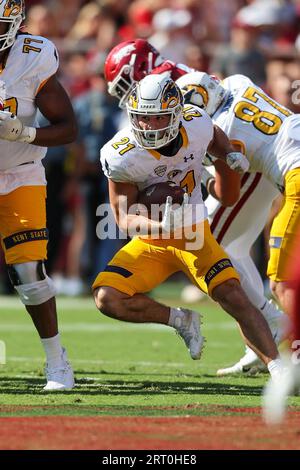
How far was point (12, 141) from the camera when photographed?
236 inches

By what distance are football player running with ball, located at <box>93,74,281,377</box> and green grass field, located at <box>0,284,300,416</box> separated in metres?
0.37

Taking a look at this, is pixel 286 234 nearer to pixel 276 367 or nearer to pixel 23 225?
pixel 276 367

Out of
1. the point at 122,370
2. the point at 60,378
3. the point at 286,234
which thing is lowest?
the point at 122,370

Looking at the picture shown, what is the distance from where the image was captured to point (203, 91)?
6.63 m

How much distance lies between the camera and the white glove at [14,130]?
5.68 meters

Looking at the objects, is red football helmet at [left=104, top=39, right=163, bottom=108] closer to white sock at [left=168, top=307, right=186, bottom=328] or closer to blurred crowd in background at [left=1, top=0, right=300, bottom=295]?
white sock at [left=168, top=307, right=186, bottom=328]

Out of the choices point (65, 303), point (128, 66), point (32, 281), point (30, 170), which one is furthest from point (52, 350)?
point (65, 303)

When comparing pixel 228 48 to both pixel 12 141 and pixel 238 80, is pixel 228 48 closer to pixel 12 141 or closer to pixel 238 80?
pixel 238 80

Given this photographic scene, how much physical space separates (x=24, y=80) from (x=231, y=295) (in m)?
1.60

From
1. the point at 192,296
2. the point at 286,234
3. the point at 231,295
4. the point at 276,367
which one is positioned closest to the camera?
the point at 276,367

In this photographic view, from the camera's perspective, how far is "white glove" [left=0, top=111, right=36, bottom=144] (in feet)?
18.6

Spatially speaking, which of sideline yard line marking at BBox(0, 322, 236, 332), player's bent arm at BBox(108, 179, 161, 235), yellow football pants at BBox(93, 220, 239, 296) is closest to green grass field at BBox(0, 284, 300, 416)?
sideline yard line marking at BBox(0, 322, 236, 332)

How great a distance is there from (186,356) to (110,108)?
14.0ft
